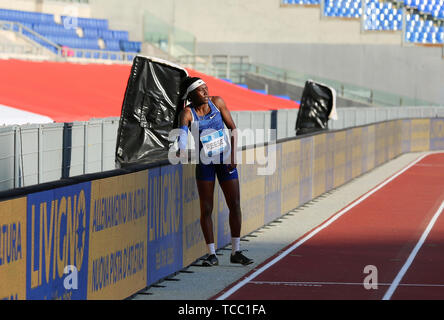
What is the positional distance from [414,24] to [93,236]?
46212mm

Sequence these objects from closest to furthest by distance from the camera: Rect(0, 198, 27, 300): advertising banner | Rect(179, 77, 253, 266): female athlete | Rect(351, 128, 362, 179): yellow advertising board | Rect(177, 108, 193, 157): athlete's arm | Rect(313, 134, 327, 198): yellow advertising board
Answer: Rect(0, 198, 27, 300): advertising banner
Rect(177, 108, 193, 157): athlete's arm
Rect(179, 77, 253, 266): female athlete
Rect(313, 134, 327, 198): yellow advertising board
Rect(351, 128, 362, 179): yellow advertising board

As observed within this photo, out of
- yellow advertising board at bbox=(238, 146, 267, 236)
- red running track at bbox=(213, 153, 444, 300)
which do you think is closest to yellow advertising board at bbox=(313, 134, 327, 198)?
red running track at bbox=(213, 153, 444, 300)

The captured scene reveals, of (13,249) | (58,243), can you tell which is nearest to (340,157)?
(58,243)

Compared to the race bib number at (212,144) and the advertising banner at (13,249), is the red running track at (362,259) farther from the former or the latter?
the advertising banner at (13,249)

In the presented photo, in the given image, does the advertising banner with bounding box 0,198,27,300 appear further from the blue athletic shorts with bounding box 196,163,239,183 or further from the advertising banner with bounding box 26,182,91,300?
the blue athletic shorts with bounding box 196,163,239,183

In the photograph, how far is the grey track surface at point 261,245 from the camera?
9.82 m

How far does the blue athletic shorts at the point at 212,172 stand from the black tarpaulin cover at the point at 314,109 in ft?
51.8

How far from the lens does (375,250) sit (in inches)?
508

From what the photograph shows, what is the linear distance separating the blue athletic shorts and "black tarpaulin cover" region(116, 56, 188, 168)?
97.6 inches

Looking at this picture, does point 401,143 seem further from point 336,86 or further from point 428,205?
point 428,205

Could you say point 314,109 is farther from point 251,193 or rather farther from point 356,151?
point 251,193

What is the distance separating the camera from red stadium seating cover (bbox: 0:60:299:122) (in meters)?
24.8

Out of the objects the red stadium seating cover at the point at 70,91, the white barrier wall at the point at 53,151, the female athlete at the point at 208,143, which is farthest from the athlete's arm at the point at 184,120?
the red stadium seating cover at the point at 70,91

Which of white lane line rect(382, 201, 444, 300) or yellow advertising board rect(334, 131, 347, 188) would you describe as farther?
yellow advertising board rect(334, 131, 347, 188)
